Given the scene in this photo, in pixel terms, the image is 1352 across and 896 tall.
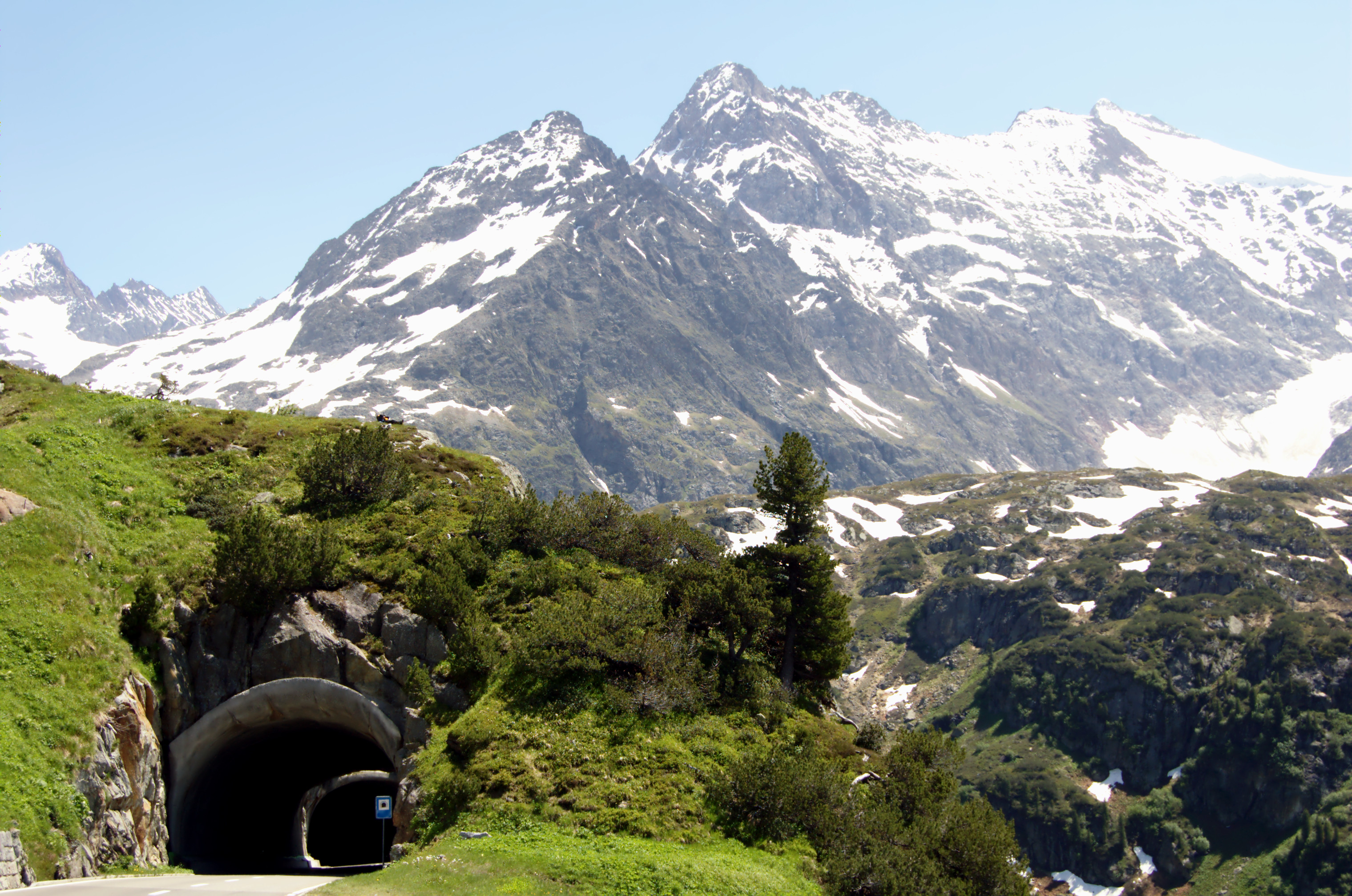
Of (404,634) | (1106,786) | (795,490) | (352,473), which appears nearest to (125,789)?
(404,634)

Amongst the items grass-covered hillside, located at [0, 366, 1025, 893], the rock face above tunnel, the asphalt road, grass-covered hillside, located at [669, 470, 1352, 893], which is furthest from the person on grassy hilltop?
grass-covered hillside, located at [669, 470, 1352, 893]

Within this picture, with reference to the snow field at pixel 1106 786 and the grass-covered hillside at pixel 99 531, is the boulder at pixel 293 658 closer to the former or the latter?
the grass-covered hillside at pixel 99 531

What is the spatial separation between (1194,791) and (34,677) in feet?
532

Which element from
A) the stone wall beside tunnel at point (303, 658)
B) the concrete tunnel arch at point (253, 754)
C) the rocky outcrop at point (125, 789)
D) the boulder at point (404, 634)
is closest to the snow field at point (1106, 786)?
the concrete tunnel arch at point (253, 754)

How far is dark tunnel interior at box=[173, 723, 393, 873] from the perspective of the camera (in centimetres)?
3938

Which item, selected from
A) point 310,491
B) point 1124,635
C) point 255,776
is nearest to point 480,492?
point 310,491

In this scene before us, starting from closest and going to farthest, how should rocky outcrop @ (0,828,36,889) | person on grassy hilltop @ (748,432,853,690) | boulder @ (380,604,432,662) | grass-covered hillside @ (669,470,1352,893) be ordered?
rocky outcrop @ (0,828,36,889), boulder @ (380,604,432,662), person on grassy hilltop @ (748,432,853,690), grass-covered hillside @ (669,470,1352,893)

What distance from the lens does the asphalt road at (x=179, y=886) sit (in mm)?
23438

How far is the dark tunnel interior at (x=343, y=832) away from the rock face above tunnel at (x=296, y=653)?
1600 inches

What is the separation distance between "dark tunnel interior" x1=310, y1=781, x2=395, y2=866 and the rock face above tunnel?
40.6 meters

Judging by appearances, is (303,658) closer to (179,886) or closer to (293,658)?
(293,658)

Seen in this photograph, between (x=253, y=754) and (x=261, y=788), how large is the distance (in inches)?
261

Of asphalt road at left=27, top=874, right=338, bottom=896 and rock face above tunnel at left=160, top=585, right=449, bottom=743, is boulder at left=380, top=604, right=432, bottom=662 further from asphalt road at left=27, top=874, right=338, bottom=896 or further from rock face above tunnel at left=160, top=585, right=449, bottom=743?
asphalt road at left=27, top=874, right=338, bottom=896

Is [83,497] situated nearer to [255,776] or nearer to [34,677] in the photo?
[34,677]
